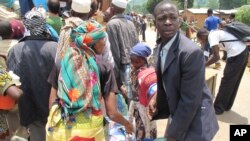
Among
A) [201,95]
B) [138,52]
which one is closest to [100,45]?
[201,95]

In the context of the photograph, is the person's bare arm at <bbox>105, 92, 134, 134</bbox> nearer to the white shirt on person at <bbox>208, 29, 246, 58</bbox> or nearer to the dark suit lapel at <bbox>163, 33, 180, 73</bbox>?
the dark suit lapel at <bbox>163, 33, 180, 73</bbox>

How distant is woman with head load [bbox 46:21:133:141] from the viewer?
2.31 m

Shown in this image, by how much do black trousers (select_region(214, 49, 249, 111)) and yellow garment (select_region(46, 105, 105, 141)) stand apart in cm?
367

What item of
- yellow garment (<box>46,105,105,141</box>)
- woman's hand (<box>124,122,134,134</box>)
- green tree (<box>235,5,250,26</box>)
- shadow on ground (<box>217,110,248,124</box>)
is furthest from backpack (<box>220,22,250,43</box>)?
green tree (<box>235,5,250,26</box>)

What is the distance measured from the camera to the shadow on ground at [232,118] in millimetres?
5520

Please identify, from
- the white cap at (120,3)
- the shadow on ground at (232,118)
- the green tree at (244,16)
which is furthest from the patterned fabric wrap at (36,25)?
the green tree at (244,16)

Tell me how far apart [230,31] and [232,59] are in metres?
0.46

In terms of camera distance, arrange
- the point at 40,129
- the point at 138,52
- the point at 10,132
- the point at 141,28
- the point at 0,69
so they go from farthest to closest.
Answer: the point at 141,28, the point at 138,52, the point at 40,129, the point at 10,132, the point at 0,69

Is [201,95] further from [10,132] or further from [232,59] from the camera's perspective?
[232,59]

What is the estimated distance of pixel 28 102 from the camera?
3.09m

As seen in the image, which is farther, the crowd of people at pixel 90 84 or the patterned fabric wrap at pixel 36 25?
the patterned fabric wrap at pixel 36 25

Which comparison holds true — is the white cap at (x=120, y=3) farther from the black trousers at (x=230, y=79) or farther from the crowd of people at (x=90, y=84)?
the black trousers at (x=230, y=79)

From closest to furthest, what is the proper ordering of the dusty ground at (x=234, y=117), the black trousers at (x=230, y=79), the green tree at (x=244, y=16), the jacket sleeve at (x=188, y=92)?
the jacket sleeve at (x=188, y=92)
the dusty ground at (x=234, y=117)
the black trousers at (x=230, y=79)
the green tree at (x=244, y=16)

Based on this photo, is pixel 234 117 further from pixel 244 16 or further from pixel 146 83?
pixel 244 16
